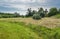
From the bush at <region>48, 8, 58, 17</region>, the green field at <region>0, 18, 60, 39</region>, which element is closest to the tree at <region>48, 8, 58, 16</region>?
the bush at <region>48, 8, 58, 17</region>

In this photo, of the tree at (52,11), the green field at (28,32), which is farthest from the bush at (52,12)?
the green field at (28,32)

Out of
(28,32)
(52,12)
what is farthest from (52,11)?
(28,32)

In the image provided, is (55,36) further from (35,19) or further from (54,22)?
(35,19)

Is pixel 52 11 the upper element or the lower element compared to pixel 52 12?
upper

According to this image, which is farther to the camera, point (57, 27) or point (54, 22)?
point (54, 22)

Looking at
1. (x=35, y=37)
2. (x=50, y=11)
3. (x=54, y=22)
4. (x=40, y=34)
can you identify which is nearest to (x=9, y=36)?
(x=35, y=37)

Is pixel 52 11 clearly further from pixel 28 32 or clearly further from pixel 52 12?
pixel 28 32

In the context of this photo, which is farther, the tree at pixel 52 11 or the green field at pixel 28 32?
the tree at pixel 52 11

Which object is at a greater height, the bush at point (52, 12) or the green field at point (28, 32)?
the bush at point (52, 12)

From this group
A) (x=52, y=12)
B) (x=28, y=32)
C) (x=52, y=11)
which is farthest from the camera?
(x=52, y=12)

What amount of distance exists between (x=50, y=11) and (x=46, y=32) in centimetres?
3455

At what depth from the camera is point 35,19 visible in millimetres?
57031

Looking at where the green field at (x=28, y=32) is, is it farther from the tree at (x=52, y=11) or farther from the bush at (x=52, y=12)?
the tree at (x=52, y=11)

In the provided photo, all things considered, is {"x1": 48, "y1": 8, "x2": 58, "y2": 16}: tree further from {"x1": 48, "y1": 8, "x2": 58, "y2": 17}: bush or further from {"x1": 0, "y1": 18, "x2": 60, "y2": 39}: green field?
{"x1": 0, "y1": 18, "x2": 60, "y2": 39}: green field
